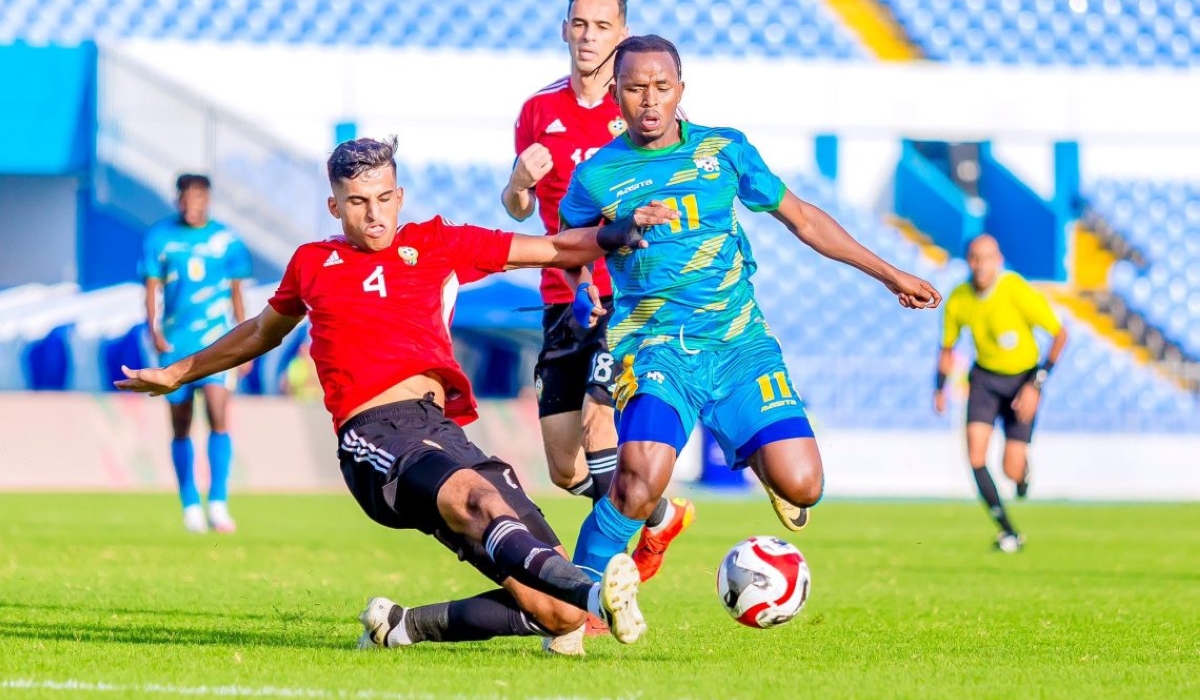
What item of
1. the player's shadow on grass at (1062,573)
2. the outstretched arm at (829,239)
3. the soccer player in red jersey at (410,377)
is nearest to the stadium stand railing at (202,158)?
the player's shadow on grass at (1062,573)

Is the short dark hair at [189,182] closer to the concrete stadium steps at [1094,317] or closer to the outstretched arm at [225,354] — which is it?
the outstretched arm at [225,354]

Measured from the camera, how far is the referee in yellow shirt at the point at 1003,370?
11945 mm

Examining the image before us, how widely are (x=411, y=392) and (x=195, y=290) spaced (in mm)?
Answer: 6671

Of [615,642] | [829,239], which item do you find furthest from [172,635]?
[829,239]

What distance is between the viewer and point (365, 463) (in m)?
5.66

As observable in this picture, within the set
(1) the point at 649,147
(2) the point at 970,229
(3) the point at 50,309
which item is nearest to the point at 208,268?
(1) the point at 649,147

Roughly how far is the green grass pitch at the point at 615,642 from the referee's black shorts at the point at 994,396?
2.74ft

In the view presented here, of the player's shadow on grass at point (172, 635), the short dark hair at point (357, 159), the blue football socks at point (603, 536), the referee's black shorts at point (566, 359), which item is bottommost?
the player's shadow on grass at point (172, 635)

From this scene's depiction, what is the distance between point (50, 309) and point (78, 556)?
12.8 meters

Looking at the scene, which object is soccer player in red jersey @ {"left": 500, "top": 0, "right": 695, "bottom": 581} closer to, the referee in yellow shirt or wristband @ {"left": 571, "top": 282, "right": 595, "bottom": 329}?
wristband @ {"left": 571, "top": 282, "right": 595, "bottom": 329}

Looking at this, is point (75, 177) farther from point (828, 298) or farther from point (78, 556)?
point (78, 556)

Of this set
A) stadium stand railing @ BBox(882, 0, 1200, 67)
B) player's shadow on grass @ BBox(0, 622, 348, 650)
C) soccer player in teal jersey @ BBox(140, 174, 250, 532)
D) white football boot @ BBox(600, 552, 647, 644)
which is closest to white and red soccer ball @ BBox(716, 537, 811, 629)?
white football boot @ BBox(600, 552, 647, 644)

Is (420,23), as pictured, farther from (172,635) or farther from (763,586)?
(763,586)

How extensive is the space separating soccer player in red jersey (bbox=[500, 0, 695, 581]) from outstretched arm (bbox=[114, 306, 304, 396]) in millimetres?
1286
